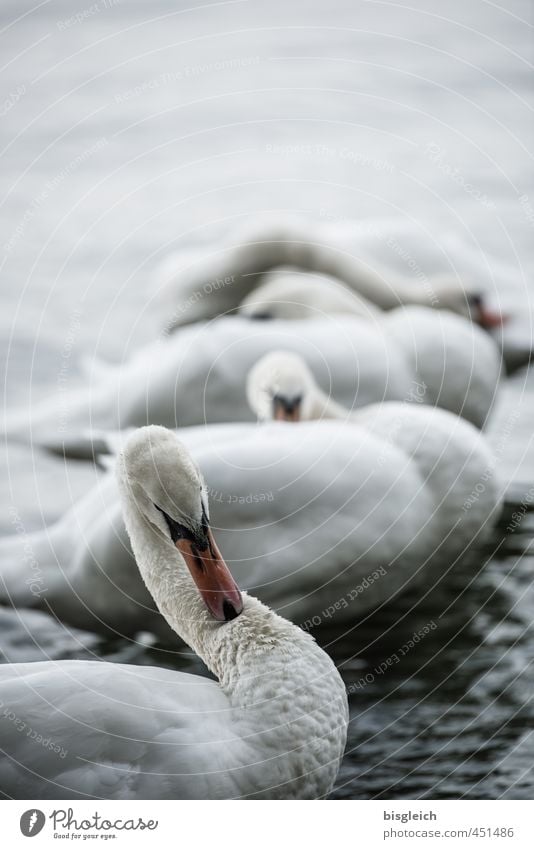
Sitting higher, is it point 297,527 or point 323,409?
point 323,409

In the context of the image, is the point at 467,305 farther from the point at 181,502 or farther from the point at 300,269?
the point at 181,502

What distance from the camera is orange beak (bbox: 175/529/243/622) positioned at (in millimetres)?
1122

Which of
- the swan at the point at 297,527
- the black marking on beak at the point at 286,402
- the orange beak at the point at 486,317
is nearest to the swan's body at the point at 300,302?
the orange beak at the point at 486,317

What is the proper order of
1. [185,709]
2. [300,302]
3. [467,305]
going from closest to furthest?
[185,709] < [300,302] < [467,305]

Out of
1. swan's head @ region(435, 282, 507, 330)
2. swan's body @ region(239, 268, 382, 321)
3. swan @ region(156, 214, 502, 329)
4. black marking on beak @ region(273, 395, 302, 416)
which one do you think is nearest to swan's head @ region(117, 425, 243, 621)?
black marking on beak @ region(273, 395, 302, 416)

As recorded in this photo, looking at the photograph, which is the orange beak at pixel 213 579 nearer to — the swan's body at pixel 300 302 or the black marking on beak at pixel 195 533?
the black marking on beak at pixel 195 533

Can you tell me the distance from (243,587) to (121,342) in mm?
805

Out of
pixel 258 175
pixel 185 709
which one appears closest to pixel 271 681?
pixel 185 709

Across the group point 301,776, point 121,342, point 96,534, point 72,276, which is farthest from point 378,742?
point 72,276

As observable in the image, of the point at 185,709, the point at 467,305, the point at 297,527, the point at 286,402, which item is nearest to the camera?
the point at 185,709

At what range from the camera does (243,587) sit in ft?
4.58

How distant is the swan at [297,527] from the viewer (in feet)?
4.53

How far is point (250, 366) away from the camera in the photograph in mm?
1705

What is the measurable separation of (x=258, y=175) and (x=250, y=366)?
2.09ft
